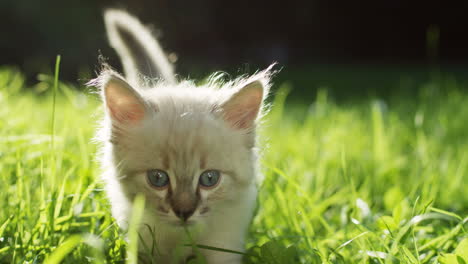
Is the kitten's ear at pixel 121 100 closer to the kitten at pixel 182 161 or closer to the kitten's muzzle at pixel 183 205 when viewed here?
the kitten at pixel 182 161

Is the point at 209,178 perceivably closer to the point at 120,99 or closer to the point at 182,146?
the point at 182,146

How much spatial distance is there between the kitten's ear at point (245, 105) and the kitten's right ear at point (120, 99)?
0.82ft

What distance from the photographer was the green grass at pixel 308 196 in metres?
1.25

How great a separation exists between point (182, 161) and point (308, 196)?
0.57 meters

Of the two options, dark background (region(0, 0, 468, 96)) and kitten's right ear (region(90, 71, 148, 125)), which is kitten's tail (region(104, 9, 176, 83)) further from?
dark background (region(0, 0, 468, 96))

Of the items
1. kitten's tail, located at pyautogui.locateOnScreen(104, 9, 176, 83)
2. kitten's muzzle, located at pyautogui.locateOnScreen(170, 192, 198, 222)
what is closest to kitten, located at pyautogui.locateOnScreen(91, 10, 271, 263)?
kitten's muzzle, located at pyautogui.locateOnScreen(170, 192, 198, 222)

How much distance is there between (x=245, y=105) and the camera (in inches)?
55.5

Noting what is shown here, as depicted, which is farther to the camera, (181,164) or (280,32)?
(280,32)

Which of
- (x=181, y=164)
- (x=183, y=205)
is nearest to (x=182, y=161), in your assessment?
(x=181, y=164)

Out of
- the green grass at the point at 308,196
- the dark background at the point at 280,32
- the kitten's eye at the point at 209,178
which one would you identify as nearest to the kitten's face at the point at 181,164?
the kitten's eye at the point at 209,178

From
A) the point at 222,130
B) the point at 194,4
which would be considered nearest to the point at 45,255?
the point at 222,130

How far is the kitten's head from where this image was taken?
1214 millimetres

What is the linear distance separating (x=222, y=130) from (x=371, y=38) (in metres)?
10.1

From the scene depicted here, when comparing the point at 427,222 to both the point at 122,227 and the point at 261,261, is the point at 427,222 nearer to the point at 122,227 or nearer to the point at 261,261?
the point at 261,261
